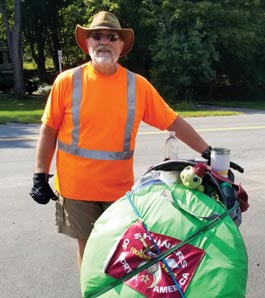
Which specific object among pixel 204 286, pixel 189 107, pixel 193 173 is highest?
pixel 193 173

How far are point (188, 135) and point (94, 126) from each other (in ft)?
2.19

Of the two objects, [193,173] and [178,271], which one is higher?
[193,173]

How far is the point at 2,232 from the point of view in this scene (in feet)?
15.9

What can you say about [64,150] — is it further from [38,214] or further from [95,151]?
[38,214]

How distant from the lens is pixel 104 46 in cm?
282

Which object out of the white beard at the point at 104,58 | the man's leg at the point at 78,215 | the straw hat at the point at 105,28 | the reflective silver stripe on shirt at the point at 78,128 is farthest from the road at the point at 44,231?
the straw hat at the point at 105,28

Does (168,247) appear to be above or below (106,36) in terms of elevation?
below

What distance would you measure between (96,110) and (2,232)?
8.41 feet

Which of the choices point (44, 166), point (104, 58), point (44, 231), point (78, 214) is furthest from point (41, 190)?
point (44, 231)

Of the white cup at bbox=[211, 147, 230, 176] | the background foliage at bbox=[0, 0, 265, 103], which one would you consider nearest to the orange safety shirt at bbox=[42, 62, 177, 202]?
the white cup at bbox=[211, 147, 230, 176]

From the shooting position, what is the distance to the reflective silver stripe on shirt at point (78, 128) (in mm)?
2824

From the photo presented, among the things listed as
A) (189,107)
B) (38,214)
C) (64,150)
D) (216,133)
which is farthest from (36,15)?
(64,150)

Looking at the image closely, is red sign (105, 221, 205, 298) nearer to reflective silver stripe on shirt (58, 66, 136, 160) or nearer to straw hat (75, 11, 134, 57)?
reflective silver stripe on shirt (58, 66, 136, 160)

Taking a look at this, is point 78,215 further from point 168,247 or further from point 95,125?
Answer: point 168,247
